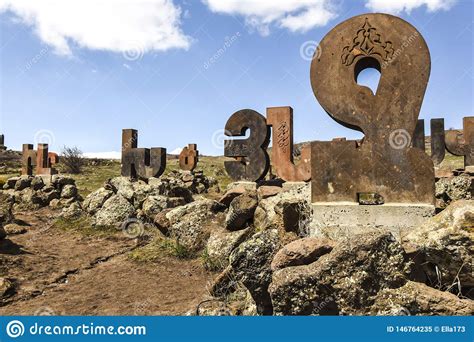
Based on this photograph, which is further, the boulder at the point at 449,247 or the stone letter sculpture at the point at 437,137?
the stone letter sculpture at the point at 437,137

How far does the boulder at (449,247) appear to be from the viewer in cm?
317

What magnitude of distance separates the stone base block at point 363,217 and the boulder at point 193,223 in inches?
92.2

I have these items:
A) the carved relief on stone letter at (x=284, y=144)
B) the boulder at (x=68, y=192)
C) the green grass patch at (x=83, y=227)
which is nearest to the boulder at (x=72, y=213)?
the green grass patch at (x=83, y=227)

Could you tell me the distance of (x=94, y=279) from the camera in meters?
5.62

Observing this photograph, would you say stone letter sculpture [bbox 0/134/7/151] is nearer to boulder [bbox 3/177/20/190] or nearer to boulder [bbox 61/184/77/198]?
boulder [bbox 3/177/20/190]

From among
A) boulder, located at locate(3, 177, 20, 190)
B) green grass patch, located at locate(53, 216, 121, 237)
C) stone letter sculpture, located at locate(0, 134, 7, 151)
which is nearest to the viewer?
green grass patch, located at locate(53, 216, 121, 237)

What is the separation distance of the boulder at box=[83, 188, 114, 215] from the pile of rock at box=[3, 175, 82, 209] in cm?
204

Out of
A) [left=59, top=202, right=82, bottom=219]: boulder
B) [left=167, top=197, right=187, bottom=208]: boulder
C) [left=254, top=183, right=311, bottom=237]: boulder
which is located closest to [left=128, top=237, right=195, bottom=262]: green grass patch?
[left=254, top=183, right=311, bottom=237]: boulder

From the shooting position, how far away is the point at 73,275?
19.3ft

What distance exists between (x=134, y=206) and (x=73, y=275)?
3.71 meters

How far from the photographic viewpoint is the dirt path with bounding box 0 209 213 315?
4461 millimetres

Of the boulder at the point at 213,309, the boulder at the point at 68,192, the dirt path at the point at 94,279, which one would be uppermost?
the boulder at the point at 68,192

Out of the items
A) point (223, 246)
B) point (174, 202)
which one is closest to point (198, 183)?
point (174, 202)

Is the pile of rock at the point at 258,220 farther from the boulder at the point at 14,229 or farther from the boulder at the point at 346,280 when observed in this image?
the boulder at the point at 14,229
